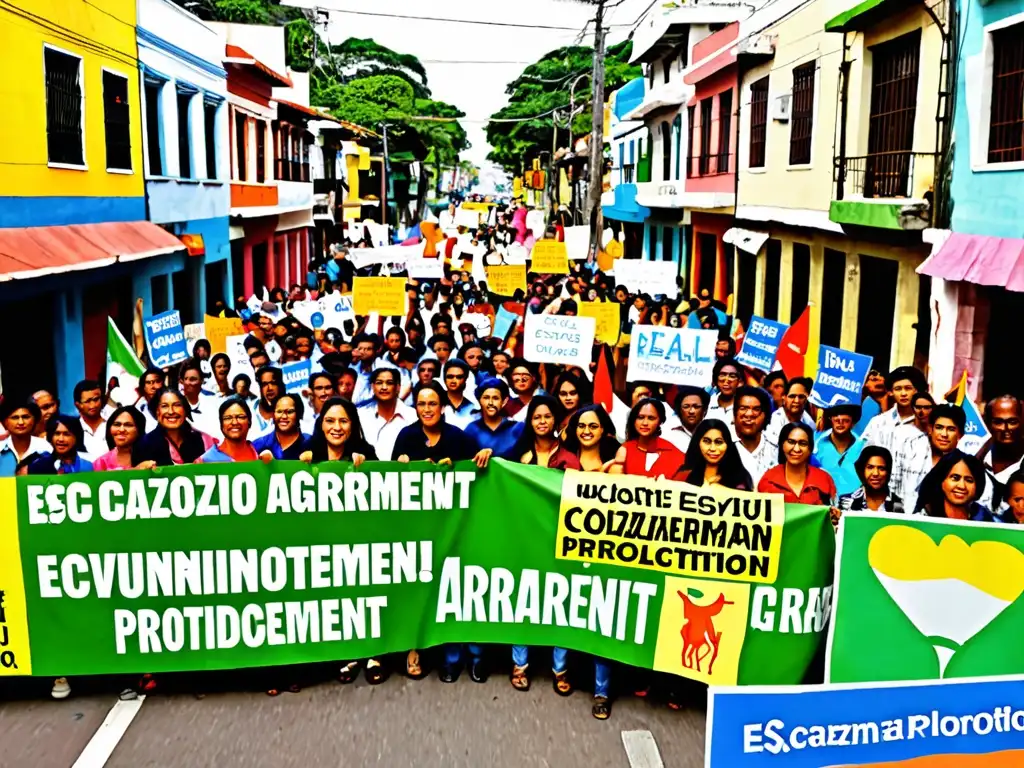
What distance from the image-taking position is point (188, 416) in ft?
25.1

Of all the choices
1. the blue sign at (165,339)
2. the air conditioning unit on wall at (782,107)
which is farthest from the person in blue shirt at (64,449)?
the air conditioning unit on wall at (782,107)

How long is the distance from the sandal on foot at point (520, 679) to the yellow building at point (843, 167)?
8.92 meters

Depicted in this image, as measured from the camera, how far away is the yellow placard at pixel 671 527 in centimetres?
Result: 563

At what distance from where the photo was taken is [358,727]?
5.76 metres

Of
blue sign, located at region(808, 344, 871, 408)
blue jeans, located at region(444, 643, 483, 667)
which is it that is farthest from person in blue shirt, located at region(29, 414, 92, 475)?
blue sign, located at region(808, 344, 871, 408)

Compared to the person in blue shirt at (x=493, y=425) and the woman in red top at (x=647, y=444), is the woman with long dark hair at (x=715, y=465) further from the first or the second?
the person in blue shirt at (x=493, y=425)

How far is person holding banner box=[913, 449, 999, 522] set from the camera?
579 cm

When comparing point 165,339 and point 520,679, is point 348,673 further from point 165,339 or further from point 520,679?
point 165,339

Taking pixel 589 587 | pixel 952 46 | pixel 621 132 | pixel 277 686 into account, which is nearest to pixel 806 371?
pixel 952 46

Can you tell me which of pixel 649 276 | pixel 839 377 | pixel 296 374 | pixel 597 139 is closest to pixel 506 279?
pixel 649 276

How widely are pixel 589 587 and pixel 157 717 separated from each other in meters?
2.35

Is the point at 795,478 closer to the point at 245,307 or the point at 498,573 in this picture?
the point at 498,573

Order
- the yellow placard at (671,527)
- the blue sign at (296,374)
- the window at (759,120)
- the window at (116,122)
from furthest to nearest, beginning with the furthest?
the window at (759,120)
the window at (116,122)
the blue sign at (296,374)
the yellow placard at (671,527)

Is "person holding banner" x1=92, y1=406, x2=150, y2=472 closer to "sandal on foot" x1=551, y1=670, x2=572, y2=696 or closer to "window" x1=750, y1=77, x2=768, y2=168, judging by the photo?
"sandal on foot" x1=551, y1=670, x2=572, y2=696
